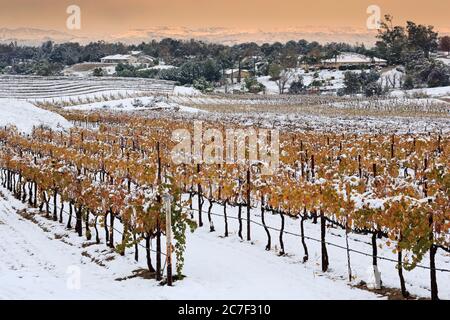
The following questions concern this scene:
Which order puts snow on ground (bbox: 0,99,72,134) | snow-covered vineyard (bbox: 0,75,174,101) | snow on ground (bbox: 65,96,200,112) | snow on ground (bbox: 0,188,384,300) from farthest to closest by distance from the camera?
snow-covered vineyard (bbox: 0,75,174,101) → snow on ground (bbox: 65,96,200,112) → snow on ground (bbox: 0,99,72,134) → snow on ground (bbox: 0,188,384,300)

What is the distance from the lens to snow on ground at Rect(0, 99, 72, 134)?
146ft

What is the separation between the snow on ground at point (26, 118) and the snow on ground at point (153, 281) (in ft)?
89.0

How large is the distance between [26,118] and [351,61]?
90123mm

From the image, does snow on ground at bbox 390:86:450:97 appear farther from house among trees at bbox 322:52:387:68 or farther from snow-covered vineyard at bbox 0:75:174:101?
snow-covered vineyard at bbox 0:75:174:101

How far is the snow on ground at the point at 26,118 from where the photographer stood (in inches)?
1748

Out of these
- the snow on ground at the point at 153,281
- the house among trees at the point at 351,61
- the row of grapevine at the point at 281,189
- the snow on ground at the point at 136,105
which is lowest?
the snow on ground at the point at 153,281

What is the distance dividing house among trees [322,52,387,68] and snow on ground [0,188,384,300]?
344 ft

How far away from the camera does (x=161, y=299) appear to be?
11.8 m

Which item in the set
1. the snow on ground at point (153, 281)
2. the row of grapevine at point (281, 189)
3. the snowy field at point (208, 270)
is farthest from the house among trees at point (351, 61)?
the snow on ground at point (153, 281)

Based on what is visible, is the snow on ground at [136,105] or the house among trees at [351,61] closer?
the snow on ground at [136,105]

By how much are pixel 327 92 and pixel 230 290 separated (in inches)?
3556

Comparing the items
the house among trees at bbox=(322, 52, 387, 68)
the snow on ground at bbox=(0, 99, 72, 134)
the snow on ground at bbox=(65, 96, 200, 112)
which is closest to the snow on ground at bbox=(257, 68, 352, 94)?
the house among trees at bbox=(322, 52, 387, 68)

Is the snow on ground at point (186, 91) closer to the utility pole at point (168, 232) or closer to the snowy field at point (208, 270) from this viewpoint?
the snowy field at point (208, 270)

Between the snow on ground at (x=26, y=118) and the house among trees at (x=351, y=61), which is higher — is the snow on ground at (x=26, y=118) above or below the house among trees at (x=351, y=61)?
below
